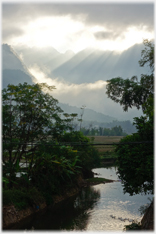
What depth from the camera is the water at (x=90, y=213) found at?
48.2 feet

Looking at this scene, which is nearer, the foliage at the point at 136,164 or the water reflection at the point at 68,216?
the foliage at the point at 136,164

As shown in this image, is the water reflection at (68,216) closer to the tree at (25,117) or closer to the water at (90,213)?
the water at (90,213)

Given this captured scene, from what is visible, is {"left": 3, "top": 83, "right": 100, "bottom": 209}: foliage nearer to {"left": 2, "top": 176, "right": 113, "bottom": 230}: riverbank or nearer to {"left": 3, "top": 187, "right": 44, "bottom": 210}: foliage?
{"left": 3, "top": 187, "right": 44, "bottom": 210}: foliage

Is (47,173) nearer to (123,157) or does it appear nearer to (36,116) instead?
(36,116)

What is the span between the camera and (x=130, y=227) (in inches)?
519

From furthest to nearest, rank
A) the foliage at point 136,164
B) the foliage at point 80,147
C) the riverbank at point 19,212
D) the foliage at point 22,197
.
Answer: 1. the foliage at point 80,147
2. the foliage at point 22,197
3. the riverbank at point 19,212
4. the foliage at point 136,164

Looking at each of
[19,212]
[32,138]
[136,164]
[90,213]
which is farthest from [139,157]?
[32,138]

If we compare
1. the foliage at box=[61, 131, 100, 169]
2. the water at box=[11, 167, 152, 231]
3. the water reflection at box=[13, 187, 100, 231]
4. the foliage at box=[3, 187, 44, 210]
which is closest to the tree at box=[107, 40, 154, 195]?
the water at box=[11, 167, 152, 231]

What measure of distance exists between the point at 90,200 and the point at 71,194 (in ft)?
7.47

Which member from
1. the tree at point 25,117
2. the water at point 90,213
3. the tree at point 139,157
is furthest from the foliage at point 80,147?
the tree at point 139,157

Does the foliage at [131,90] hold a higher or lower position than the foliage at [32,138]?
higher

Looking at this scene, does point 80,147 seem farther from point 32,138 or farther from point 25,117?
point 25,117

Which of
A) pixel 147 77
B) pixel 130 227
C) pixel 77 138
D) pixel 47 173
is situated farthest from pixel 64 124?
pixel 130 227

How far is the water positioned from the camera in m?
14.7
